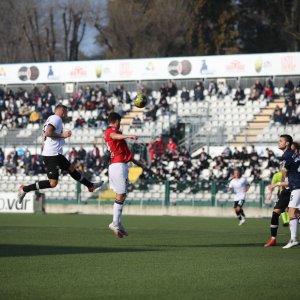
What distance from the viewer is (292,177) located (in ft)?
53.2

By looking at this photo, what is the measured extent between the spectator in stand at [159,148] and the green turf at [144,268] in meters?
23.3

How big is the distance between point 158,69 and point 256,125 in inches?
327

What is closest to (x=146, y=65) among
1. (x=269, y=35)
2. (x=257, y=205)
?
(x=257, y=205)

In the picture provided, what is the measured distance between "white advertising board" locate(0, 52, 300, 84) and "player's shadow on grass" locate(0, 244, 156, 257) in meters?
32.6

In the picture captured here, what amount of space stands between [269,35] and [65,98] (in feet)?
75.9

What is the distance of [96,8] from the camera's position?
75.2 m

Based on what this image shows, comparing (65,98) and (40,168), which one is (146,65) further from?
(40,168)

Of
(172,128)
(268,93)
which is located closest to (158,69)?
(172,128)

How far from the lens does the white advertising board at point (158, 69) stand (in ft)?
154

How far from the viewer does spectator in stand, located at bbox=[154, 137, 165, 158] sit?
4135cm

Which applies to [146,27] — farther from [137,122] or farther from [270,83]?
[270,83]

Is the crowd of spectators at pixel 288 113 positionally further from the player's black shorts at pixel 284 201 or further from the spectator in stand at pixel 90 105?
the player's black shorts at pixel 284 201

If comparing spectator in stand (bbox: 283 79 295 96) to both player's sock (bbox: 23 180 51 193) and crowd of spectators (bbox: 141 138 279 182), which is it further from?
player's sock (bbox: 23 180 51 193)

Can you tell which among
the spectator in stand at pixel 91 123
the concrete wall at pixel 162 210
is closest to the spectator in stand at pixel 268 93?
the spectator in stand at pixel 91 123
